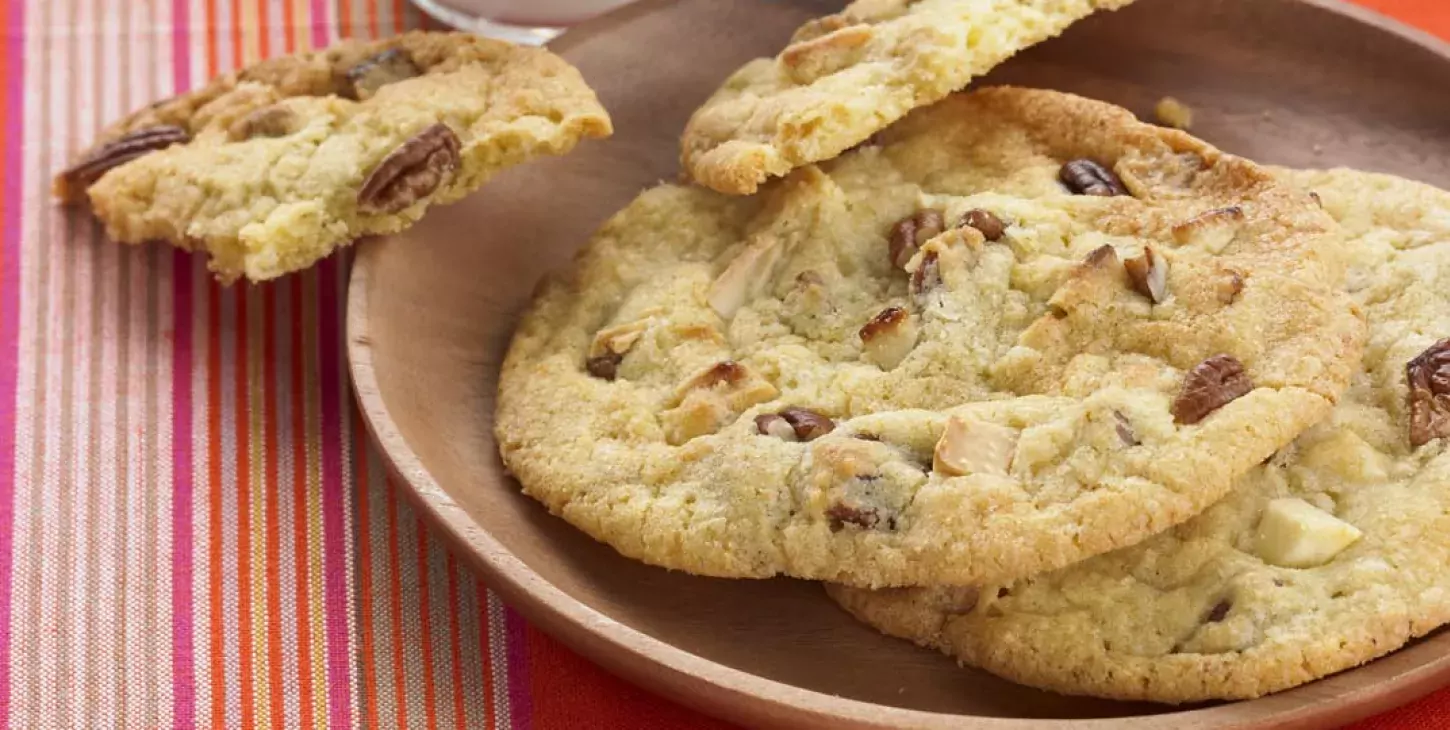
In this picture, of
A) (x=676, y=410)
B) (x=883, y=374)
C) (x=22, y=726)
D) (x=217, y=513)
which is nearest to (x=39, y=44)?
(x=217, y=513)

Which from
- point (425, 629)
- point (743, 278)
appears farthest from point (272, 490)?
point (743, 278)

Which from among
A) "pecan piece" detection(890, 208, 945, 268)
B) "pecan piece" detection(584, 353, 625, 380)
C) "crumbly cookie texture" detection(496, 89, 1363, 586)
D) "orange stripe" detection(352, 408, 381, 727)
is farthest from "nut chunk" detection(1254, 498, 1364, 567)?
"orange stripe" detection(352, 408, 381, 727)

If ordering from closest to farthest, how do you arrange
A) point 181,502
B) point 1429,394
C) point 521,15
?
point 1429,394
point 181,502
point 521,15

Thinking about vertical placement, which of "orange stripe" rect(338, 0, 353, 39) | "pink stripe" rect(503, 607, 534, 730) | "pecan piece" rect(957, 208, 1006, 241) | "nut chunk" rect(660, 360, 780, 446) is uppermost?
"pecan piece" rect(957, 208, 1006, 241)

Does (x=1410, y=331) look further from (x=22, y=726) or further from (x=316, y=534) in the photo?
(x=22, y=726)

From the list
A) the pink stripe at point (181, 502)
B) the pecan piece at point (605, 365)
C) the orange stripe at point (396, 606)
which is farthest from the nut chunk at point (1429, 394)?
the pink stripe at point (181, 502)

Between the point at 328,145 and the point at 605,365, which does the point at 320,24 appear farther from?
the point at 605,365

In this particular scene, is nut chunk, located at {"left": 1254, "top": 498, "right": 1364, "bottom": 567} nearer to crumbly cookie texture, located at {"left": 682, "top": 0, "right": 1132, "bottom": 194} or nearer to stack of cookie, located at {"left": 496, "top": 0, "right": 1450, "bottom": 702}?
stack of cookie, located at {"left": 496, "top": 0, "right": 1450, "bottom": 702}
